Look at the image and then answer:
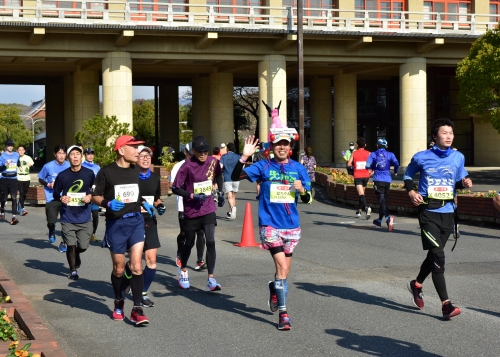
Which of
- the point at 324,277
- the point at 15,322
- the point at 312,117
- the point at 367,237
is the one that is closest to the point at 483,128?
the point at 312,117

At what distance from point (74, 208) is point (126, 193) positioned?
328 centimetres

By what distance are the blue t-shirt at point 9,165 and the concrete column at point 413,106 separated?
1133 inches

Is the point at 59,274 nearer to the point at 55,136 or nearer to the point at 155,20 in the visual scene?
the point at 155,20

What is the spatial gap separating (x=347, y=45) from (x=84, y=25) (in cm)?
1411

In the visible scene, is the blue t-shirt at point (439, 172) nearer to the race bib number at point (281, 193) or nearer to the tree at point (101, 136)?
the race bib number at point (281, 193)

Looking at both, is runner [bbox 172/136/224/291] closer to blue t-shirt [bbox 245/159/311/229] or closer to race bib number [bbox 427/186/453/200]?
blue t-shirt [bbox 245/159/311/229]

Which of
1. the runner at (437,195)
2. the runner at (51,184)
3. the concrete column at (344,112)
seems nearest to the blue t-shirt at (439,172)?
the runner at (437,195)

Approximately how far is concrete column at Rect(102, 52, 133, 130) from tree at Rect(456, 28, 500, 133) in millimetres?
16161

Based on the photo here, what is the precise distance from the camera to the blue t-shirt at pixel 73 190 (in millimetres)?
11367

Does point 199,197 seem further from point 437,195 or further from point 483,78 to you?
point 483,78

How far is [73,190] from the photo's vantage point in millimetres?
11344

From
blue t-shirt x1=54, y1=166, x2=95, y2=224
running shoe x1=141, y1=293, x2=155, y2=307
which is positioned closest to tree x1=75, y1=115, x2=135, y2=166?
blue t-shirt x1=54, y1=166, x2=95, y2=224

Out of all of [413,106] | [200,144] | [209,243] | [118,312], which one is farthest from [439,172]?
[413,106]

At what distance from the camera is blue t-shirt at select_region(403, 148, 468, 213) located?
28.5 feet
